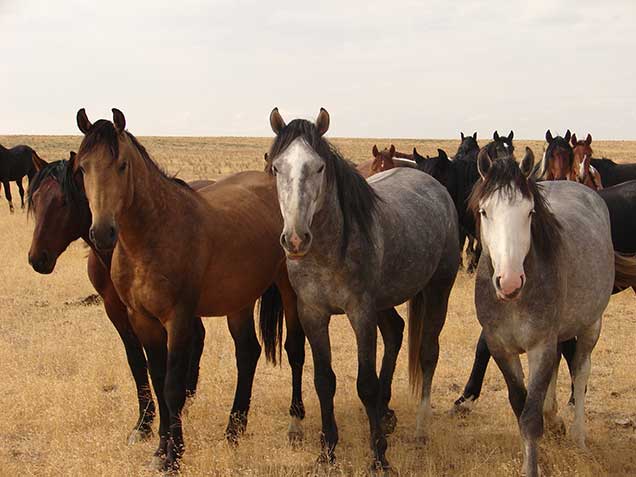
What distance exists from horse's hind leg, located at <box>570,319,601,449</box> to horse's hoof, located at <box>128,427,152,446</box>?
313 cm

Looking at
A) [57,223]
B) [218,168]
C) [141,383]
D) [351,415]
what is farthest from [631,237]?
[218,168]

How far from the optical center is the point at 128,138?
14.6 ft

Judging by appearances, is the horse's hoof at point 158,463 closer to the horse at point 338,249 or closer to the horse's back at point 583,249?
the horse at point 338,249

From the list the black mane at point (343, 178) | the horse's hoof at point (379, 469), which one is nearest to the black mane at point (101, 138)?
the black mane at point (343, 178)

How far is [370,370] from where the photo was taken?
4.41 meters

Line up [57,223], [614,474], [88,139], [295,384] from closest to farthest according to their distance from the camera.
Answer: [88,139]
[614,474]
[57,223]
[295,384]

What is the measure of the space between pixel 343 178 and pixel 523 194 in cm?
119

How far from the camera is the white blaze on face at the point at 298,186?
12.6 feet

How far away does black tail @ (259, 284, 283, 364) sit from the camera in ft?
19.5

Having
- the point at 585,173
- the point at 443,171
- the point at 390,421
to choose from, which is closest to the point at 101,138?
the point at 390,421

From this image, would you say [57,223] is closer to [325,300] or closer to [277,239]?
[277,239]

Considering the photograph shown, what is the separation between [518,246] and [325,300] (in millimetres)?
1307

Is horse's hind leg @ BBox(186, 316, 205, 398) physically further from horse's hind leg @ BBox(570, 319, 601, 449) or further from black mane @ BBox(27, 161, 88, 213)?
horse's hind leg @ BBox(570, 319, 601, 449)

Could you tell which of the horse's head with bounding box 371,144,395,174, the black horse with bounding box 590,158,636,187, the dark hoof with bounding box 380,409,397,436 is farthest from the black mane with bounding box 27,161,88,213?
the black horse with bounding box 590,158,636,187
